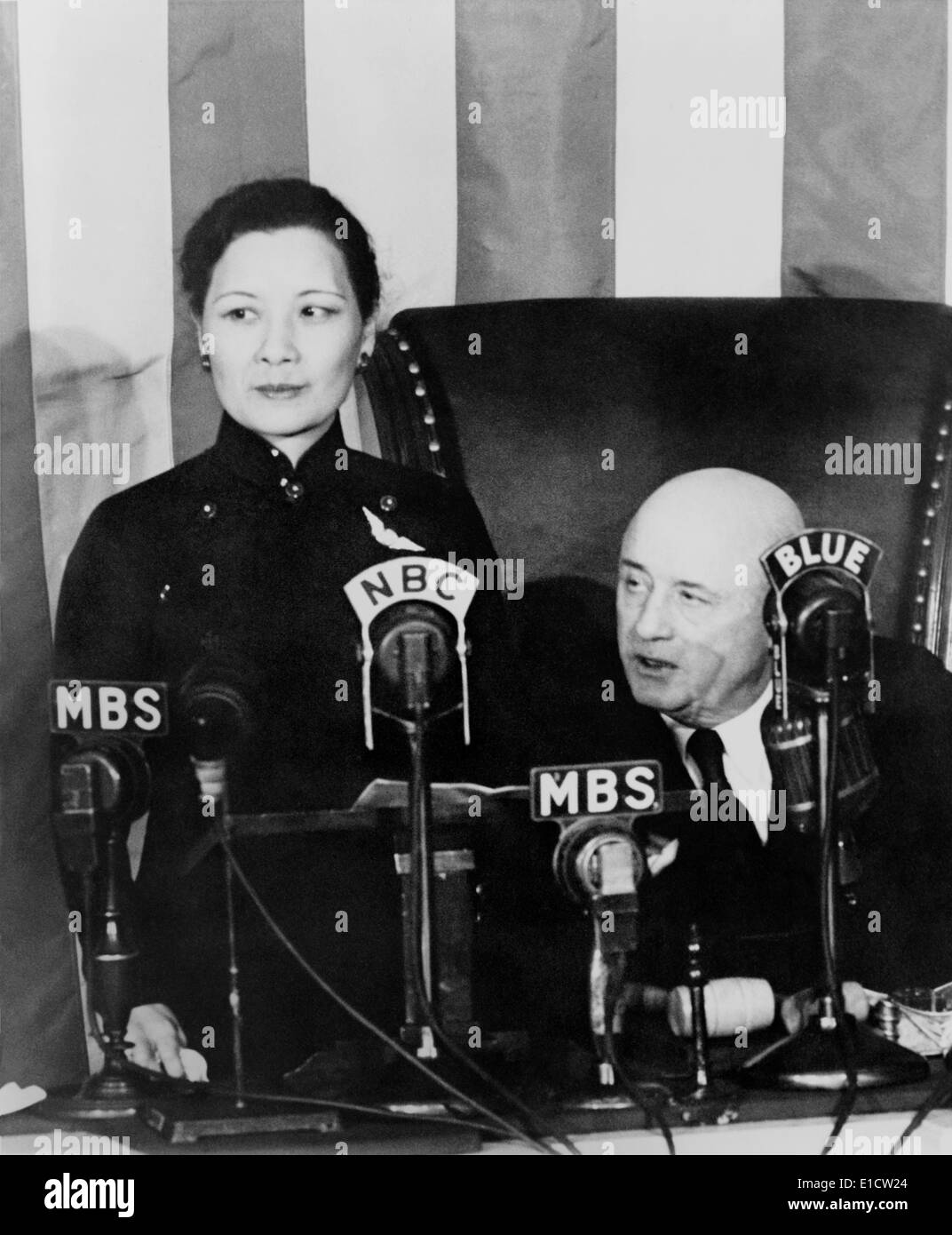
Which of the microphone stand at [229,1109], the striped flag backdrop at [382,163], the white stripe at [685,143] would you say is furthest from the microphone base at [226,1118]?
the white stripe at [685,143]

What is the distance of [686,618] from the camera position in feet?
7.16

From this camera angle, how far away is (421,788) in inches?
82.2

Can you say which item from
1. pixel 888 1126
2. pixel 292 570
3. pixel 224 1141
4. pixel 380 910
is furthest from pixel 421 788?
pixel 888 1126

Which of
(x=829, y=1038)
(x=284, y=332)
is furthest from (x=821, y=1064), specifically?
(x=284, y=332)

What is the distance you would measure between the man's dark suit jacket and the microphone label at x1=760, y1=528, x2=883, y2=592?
12cm

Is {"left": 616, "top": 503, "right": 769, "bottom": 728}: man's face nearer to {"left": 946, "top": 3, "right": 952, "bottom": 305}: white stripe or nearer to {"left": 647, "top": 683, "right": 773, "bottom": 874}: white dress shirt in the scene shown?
{"left": 647, "top": 683, "right": 773, "bottom": 874}: white dress shirt

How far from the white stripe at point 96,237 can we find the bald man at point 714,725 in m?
0.73

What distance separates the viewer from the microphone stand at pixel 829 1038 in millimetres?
2135

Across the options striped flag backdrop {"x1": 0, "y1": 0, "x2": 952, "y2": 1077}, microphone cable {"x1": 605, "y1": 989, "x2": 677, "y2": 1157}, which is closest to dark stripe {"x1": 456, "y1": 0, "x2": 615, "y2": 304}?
striped flag backdrop {"x1": 0, "y1": 0, "x2": 952, "y2": 1077}

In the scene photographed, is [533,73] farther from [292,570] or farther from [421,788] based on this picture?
[421,788]

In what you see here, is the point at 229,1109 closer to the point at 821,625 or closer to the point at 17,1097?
the point at 17,1097

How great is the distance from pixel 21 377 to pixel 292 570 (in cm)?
50

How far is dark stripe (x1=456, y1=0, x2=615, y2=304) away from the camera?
2217 millimetres

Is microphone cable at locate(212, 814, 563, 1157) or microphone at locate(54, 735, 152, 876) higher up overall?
microphone at locate(54, 735, 152, 876)
